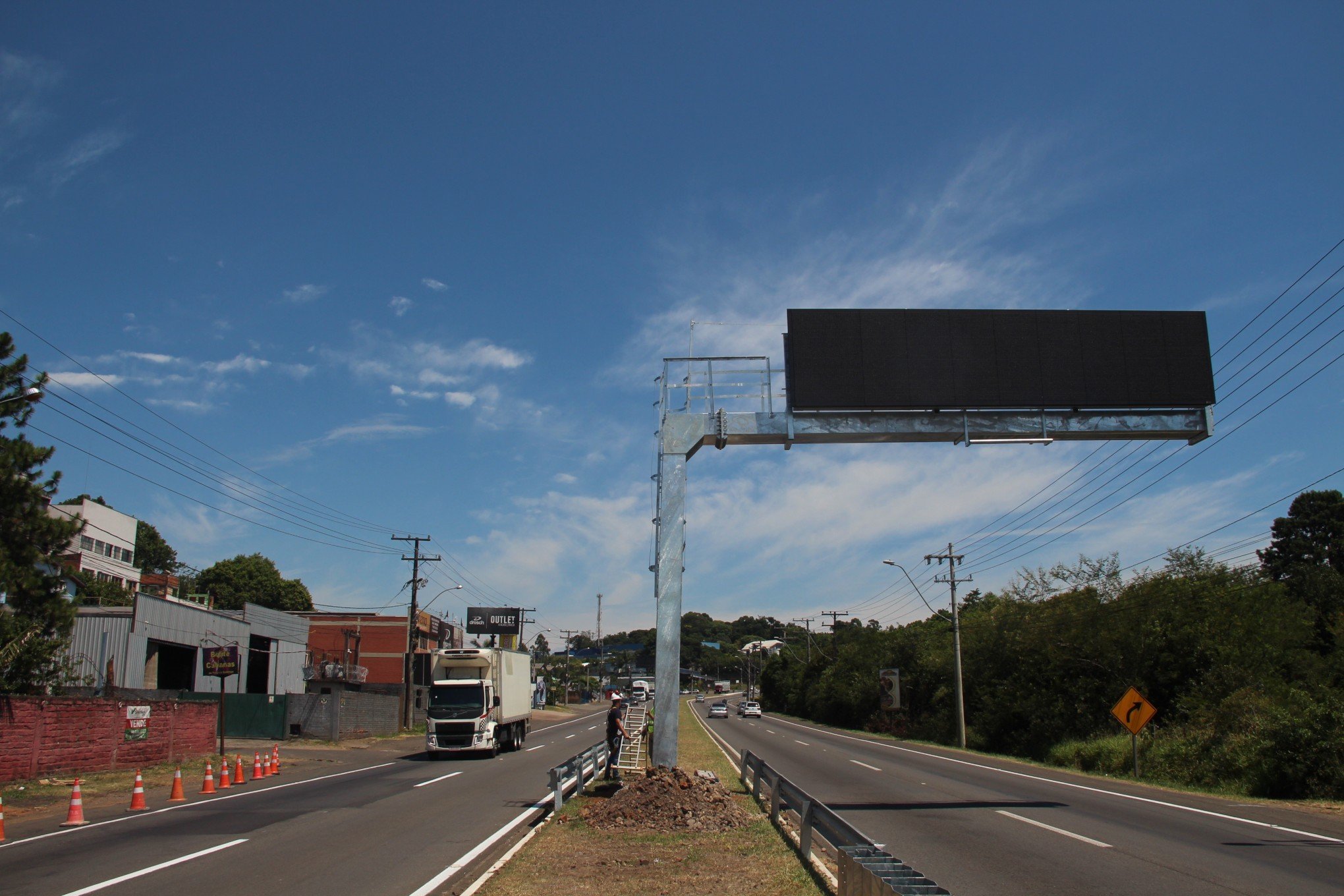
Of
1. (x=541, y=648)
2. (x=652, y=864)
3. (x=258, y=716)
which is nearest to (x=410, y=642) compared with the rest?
(x=258, y=716)

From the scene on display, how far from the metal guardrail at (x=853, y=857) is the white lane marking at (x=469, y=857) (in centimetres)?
411

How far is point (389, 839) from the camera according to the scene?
1344cm

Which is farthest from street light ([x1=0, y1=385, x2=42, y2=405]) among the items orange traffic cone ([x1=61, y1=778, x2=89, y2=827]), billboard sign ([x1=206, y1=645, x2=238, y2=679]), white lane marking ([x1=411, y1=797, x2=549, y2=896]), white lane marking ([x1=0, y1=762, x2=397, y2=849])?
white lane marking ([x1=411, y1=797, x2=549, y2=896])

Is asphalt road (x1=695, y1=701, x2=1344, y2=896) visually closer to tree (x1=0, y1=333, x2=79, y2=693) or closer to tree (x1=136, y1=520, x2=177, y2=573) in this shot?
tree (x1=0, y1=333, x2=79, y2=693)

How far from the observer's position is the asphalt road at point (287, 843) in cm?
1009

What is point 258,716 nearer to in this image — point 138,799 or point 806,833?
point 138,799

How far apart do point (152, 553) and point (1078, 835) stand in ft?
384

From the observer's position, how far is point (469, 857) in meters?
11.7

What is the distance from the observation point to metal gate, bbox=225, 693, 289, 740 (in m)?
42.0

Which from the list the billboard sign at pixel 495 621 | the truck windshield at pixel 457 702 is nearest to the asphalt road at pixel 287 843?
the truck windshield at pixel 457 702

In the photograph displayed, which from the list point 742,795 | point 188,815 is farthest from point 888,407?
point 188,815

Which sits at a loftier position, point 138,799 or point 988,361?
point 988,361

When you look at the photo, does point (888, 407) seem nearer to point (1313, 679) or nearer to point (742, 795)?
point (742, 795)

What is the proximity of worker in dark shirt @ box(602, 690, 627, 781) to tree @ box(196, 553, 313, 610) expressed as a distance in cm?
9090
